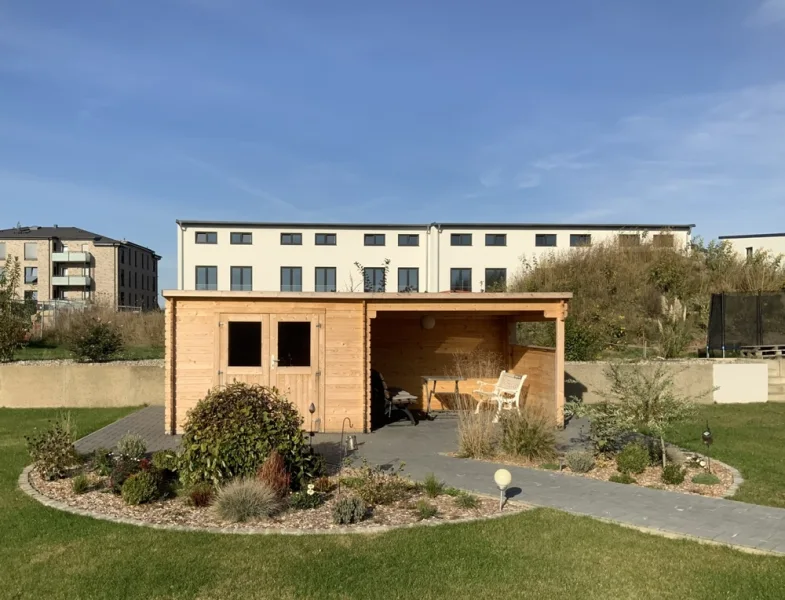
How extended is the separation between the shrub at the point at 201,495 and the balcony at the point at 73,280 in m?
61.0

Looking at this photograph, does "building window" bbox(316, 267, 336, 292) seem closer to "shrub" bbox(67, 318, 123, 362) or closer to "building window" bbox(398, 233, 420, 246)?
"building window" bbox(398, 233, 420, 246)

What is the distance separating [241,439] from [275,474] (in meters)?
0.53

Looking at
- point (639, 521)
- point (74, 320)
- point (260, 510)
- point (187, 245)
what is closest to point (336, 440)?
point (260, 510)


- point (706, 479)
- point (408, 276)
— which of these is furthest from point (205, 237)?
point (706, 479)

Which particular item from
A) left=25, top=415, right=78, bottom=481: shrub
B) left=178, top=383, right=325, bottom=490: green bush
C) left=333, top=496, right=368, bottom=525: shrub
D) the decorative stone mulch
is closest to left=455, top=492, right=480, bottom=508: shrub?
the decorative stone mulch

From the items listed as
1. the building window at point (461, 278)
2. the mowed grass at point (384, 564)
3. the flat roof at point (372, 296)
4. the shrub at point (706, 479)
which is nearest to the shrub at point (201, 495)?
the mowed grass at point (384, 564)

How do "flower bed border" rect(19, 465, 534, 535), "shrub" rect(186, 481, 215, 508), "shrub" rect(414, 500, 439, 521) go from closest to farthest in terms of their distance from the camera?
"flower bed border" rect(19, 465, 534, 535)
"shrub" rect(414, 500, 439, 521)
"shrub" rect(186, 481, 215, 508)

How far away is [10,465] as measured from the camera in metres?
7.58

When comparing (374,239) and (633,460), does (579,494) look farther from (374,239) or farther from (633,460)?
(374,239)

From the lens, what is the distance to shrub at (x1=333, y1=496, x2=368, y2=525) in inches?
210

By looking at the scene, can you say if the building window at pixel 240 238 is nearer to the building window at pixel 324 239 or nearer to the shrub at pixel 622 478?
the building window at pixel 324 239

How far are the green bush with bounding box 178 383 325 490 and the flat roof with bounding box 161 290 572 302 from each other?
132 inches

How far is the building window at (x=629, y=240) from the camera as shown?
27253 millimetres

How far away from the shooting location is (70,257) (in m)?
59.5
